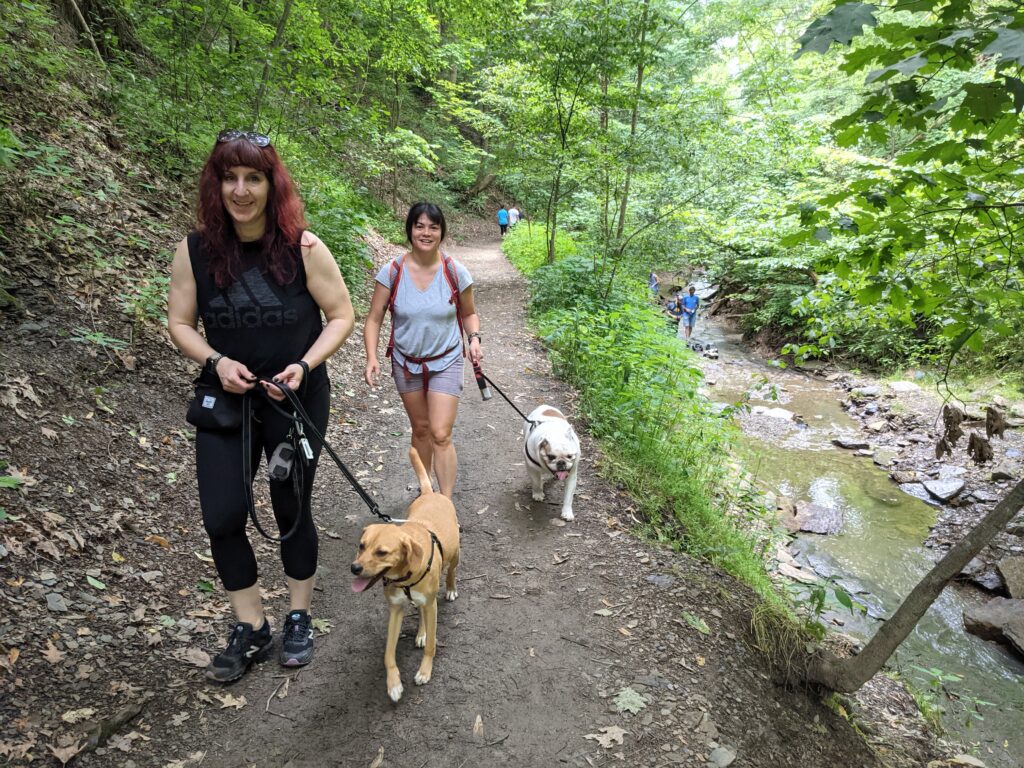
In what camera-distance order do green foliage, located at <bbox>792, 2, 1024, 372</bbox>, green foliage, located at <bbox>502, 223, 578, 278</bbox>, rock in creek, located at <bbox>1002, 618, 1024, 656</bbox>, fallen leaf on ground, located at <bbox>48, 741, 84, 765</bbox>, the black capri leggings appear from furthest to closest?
green foliage, located at <bbox>502, 223, 578, 278</bbox> → rock in creek, located at <bbox>1002, 618, 1024, 656</bbox> → the black capri leggings → fallen leaf on ground, located at <bbox>48, 741, 84, 765</bbox> → green foliage, located at <bbox>792, 2, 1024, 372</bbox>

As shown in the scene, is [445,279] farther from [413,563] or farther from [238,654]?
[238,654]

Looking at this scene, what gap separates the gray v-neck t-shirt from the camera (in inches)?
147

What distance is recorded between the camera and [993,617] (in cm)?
564

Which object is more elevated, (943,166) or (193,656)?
(943,166)

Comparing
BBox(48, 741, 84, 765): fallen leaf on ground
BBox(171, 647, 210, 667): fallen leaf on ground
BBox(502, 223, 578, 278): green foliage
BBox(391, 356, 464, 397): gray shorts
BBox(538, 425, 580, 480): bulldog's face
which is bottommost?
BBox(171, 647, 210, 667): fallen leaf on ground

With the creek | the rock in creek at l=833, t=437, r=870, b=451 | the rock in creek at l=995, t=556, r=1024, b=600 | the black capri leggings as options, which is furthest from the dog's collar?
the rock in creek at l=833, t=437, r=870, b=451

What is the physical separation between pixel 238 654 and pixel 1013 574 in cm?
805

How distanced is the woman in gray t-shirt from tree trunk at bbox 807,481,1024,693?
2969 millimetres

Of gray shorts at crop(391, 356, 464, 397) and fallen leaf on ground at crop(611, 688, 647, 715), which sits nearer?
fallen leaf on ground at crop(611, 688, 647, 715)

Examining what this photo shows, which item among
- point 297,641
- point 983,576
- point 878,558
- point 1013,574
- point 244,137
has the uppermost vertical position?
point 244,137

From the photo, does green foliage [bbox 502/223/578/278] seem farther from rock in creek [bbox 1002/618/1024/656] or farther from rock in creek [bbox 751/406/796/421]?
rock in creek [bbox 1002/618/1024/656]

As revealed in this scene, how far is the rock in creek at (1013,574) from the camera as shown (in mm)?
6004

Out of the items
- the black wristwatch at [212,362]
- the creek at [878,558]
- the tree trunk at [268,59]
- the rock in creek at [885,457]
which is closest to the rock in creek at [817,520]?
the creek at [878,558]

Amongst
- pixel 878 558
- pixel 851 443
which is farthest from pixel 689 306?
pixel 878 558
